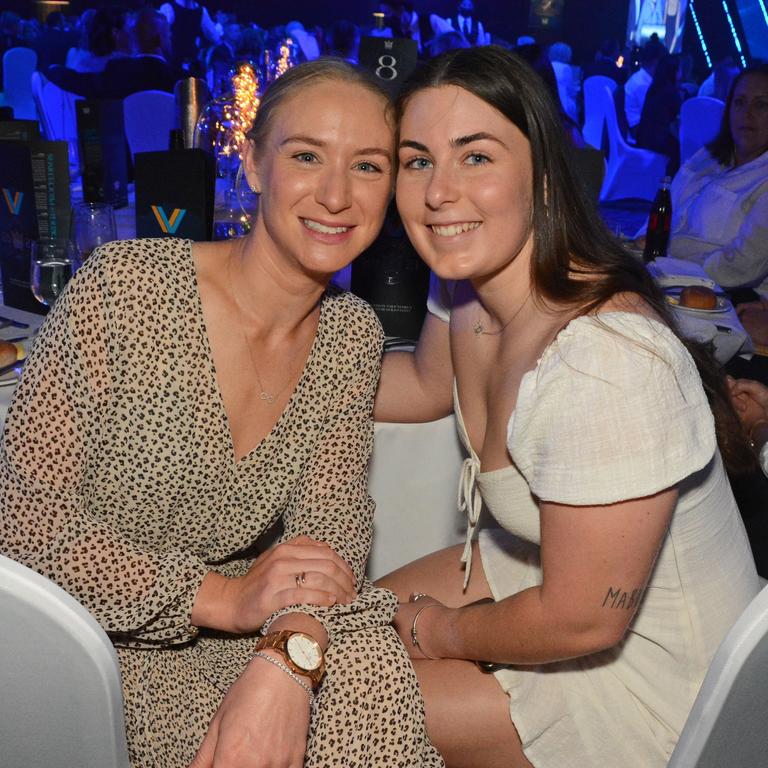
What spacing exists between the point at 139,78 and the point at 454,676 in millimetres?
6248

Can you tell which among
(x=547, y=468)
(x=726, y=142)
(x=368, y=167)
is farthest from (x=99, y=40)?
(x=547, y=468)

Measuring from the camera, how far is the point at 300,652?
1.22 metres

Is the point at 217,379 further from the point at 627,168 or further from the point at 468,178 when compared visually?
the point at 627,168

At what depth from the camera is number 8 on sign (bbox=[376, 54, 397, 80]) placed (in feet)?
6.32

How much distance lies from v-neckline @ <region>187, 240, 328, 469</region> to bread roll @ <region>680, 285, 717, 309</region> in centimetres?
133

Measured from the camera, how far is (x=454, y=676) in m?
1.47

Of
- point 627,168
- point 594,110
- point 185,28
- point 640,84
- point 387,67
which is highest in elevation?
point 387,67

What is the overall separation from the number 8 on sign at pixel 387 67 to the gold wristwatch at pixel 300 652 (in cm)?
125

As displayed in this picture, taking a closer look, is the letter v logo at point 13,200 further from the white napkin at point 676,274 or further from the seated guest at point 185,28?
the seated guest at point 185,28

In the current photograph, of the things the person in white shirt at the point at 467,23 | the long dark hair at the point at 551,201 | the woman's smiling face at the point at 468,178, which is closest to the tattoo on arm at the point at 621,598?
the long dark hair at the point at 551,201

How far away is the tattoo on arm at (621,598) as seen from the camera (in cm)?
125

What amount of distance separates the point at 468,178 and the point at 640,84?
930 cm

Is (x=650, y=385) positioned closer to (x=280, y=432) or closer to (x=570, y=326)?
(x=570, y=326)

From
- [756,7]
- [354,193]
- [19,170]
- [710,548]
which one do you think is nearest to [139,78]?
[19,170]
